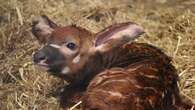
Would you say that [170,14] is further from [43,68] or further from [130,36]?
[43,68]

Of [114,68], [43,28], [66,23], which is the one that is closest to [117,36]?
[114,68]

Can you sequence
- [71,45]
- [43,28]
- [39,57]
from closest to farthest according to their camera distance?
[39,57] → [71,45] → [43,28]

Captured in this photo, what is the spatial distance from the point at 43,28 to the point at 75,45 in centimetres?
41

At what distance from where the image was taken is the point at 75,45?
173 inches

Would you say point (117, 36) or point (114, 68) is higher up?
point (117, 36)

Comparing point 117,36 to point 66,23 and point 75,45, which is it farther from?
point 66,23

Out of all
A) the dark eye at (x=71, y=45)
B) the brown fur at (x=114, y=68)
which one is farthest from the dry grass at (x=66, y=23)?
the dark eye at (x=71, y=45)

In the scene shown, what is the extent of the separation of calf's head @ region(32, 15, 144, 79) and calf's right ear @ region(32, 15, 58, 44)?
0.14 ft

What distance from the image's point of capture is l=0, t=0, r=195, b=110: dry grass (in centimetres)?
498

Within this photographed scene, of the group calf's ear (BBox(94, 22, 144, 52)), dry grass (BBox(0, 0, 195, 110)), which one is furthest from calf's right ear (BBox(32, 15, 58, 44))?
dry grass (BBox(0, 0, 195, 110))

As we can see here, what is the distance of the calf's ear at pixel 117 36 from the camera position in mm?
4445

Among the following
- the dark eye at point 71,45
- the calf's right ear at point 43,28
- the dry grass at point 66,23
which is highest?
the calf's right ear at point 43,28

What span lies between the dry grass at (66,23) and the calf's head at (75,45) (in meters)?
0.48

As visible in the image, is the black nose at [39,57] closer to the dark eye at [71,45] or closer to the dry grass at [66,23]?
the dark eye at [71,45]
